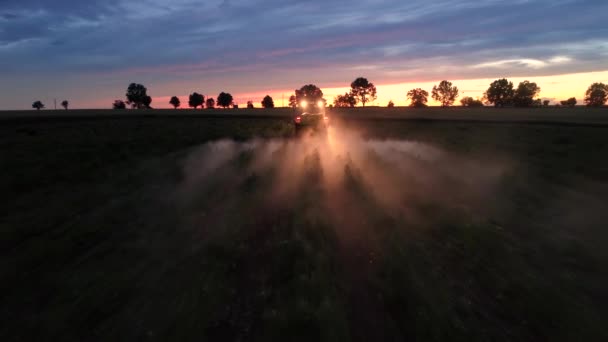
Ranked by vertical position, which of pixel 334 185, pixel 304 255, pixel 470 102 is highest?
pixel 470 102

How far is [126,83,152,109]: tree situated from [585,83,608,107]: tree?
187 metres

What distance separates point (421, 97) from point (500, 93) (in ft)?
102

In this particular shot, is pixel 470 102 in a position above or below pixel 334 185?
above

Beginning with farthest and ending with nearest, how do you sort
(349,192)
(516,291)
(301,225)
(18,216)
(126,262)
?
(349,192) < (18,216) < (301,225) < (126,262) < (516,291)

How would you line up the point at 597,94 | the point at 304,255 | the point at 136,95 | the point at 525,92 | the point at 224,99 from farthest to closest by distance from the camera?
the point at 224,99 < the point at 136,95 < the point at 597,94 < the point at 525,92 < the point at 304,255

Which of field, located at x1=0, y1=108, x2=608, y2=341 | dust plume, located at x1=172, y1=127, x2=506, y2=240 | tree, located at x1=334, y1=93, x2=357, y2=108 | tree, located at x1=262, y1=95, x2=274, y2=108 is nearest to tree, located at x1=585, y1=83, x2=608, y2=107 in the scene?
tree, located at x1=334, y1=93, x2=357, y2=108

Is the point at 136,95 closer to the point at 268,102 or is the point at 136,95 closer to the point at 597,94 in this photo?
the point at 268,102

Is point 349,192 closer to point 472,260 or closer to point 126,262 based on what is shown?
point 472,260

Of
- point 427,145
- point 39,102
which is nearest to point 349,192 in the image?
point 427,145

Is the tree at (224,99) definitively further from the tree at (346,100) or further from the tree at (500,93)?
the tree at (500,93)

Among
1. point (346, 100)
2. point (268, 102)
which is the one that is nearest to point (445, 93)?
point (346, 100)

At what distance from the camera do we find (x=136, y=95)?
14162 cm

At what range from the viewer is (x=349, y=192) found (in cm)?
1019

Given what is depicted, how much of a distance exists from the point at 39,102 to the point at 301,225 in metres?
202
